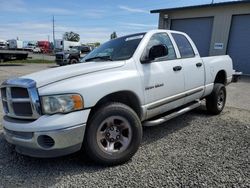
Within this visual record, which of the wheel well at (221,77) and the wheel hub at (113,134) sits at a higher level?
the wheel well at (221,77)

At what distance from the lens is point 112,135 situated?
3.30 meters

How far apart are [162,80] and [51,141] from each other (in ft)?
6.54

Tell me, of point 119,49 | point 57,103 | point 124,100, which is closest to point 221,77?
point 119,49

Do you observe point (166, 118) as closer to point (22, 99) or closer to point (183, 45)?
point (183, 45)

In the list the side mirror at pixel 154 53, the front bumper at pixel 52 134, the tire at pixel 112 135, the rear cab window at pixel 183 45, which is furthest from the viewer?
the rear cab window at pixel 183 45

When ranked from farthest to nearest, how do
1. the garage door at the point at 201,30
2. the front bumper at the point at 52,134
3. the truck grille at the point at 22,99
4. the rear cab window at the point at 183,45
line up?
the garage door at the point at 201,30
the rear cab window at the point at 183,45
the truck grille at the point at 22,99
the front bumper at the point at 52,134

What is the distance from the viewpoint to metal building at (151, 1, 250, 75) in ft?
46.3

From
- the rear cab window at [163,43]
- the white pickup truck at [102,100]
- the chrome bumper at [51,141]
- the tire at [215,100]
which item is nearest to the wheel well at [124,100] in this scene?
the white pickup truck at [102,100]

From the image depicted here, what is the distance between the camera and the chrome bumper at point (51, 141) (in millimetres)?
2750

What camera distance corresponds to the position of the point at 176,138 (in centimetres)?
430

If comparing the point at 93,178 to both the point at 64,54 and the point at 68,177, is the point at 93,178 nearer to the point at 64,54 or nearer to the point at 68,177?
the point at 68,177

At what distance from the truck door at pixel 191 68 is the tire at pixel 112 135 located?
1.67 metres

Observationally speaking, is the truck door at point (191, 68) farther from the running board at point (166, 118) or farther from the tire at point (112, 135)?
the tire at point (112, 135)

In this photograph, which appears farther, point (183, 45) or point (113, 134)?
point (183, 45)
